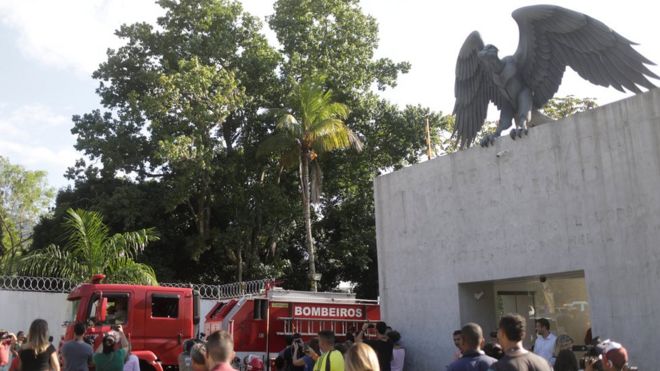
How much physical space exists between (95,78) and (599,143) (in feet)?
75.0

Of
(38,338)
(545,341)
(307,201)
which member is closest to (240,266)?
(307,201)

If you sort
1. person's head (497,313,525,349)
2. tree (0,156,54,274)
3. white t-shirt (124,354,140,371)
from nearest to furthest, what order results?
person's head (497,313,525,349), white t-shirt (124,354,140,371), tree (0,156,54,274)

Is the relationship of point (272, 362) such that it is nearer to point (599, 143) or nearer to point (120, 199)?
point (599, 143)

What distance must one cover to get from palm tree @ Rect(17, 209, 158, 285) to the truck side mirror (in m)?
5.96

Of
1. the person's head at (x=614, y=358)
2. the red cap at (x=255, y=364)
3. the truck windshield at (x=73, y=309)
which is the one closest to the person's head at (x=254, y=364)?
the red cap at (x=255, y=364)

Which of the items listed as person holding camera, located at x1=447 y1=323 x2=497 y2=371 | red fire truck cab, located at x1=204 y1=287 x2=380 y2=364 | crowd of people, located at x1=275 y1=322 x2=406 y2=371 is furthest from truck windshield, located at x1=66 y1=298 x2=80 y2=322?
person holding camera, located at x1=447 y1=323 x2=497 y2=371

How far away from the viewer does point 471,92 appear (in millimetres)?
13977

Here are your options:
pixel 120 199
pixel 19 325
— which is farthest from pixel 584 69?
pixel 120 199

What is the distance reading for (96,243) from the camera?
64.8ft

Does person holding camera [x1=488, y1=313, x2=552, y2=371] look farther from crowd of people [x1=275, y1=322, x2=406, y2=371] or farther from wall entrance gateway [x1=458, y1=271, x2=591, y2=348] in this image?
wall entrance gateway [x1=458, y1=271, x2=591, y2=348]

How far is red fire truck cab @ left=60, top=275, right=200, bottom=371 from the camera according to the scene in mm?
13391

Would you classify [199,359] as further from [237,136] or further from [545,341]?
[237,136]

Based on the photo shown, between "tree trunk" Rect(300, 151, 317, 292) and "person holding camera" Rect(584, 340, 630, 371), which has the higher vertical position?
"tree trunk" Rect(300, 151, 317, 292)

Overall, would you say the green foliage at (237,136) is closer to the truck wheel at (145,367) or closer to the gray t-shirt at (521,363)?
the truck wheel at (145,367)
